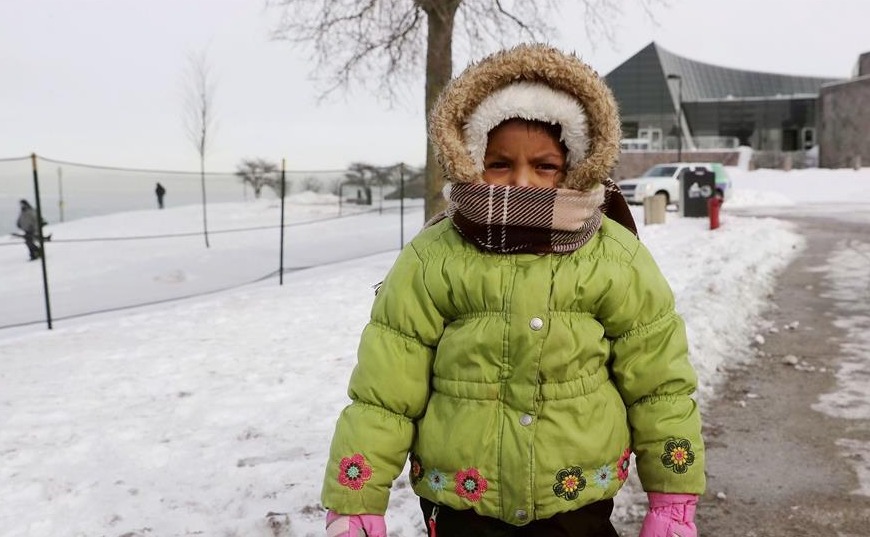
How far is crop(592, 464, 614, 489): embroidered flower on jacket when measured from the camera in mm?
1825

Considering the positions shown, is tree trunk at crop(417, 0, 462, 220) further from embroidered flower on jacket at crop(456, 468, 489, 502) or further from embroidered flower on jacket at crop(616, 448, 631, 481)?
embroidered flower on jacket at crop(456, 468, 489, 502)

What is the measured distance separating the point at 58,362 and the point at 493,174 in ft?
18.6

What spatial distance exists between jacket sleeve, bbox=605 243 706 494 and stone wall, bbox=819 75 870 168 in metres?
51.7

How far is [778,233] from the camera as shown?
1355 centimetres

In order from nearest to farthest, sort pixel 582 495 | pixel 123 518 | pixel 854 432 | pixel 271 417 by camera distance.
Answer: pixel 582 495 < pixel 123 518 < pixel 854 432 < pixel 271 417

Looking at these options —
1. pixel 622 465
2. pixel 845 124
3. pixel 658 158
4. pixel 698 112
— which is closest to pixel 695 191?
pixel 622 465

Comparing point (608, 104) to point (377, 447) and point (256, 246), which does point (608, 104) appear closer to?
point (377, 447)

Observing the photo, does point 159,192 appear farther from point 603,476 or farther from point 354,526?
point 603,476

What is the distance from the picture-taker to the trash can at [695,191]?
58.9 ft

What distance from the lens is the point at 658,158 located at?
5069cm

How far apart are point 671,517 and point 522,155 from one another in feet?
3.28

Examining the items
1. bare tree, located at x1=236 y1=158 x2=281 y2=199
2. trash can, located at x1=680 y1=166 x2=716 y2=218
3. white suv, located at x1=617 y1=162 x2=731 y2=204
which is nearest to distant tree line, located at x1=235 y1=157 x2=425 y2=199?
bare tree, located at x1=236 y1=158 x2=281 y2=199

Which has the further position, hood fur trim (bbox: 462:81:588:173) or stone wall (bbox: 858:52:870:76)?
stone wall (bbox: 858:52:870:76)

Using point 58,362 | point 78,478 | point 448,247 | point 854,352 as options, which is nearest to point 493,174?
point 448,247
